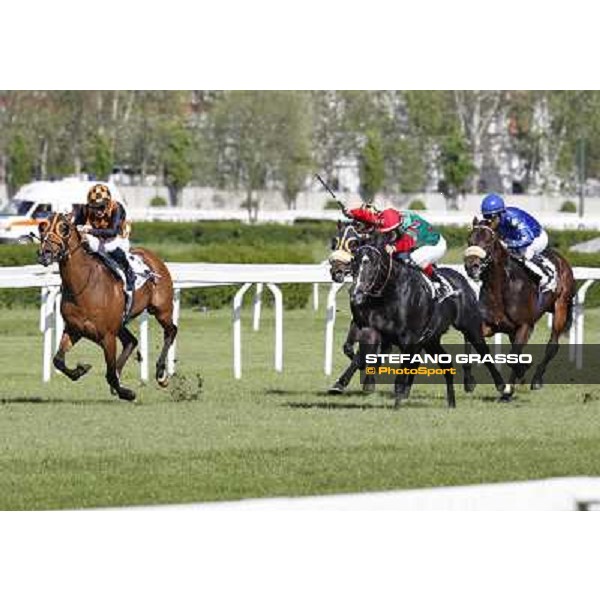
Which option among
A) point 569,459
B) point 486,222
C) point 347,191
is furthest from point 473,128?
point 569,459

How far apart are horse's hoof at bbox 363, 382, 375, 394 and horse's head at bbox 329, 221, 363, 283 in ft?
5.42

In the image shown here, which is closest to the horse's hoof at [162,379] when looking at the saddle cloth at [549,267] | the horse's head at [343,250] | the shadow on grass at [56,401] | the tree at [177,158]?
the shadow on grass at [56,401]

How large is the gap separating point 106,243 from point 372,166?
43553 millimetres

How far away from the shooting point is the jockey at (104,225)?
13.2 m

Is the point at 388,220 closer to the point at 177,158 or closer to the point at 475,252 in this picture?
the point at 475,252

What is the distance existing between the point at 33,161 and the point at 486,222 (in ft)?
150

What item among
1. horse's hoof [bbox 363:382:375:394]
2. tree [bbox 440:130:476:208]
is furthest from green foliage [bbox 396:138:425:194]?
horse's hoof [bbox 363:382:375:394]

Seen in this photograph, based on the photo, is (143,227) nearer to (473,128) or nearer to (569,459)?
(473,128)

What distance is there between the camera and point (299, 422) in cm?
1206

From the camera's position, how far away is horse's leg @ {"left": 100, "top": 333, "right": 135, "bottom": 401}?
1310 centimetres

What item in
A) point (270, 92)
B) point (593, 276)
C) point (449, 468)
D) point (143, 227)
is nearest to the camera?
point (449, 468)

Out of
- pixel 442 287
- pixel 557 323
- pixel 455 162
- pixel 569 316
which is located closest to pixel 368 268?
pixel 442 287

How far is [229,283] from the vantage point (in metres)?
15.5

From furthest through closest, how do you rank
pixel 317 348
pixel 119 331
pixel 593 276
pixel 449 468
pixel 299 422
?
1. pixel 317 348
2. pixel 593 276
3. pixel 119 331
4. pixel 299 422
5. pixel 449 468
